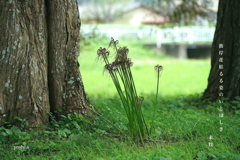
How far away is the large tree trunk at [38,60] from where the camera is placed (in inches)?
148

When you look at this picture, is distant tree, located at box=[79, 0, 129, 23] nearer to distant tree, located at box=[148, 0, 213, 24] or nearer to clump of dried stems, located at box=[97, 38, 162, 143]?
distant tree, located at box=[148, 0, 213, 24]

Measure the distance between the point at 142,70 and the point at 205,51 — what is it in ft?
23.6

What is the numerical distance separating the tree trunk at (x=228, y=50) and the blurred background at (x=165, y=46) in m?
2.53

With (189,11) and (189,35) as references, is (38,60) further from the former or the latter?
(189,35)

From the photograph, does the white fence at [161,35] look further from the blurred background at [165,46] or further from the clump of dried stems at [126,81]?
the clump of dried stems at [126,81]

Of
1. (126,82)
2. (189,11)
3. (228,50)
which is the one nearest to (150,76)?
(189,11)

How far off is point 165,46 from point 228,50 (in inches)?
600

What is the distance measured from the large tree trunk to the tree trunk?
2143mm

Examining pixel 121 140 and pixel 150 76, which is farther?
pixel 150 76

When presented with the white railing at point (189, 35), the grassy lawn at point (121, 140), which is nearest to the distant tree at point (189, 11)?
the grassy lawn at point (121, 140)

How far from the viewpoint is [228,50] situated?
17.1 feet

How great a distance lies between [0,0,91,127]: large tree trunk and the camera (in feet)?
12.3

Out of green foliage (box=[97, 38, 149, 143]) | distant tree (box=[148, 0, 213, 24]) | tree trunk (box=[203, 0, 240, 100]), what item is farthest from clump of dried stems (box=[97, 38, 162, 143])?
distant tree (box=[148, 0, 213, 24])

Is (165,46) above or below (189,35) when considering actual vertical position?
below
